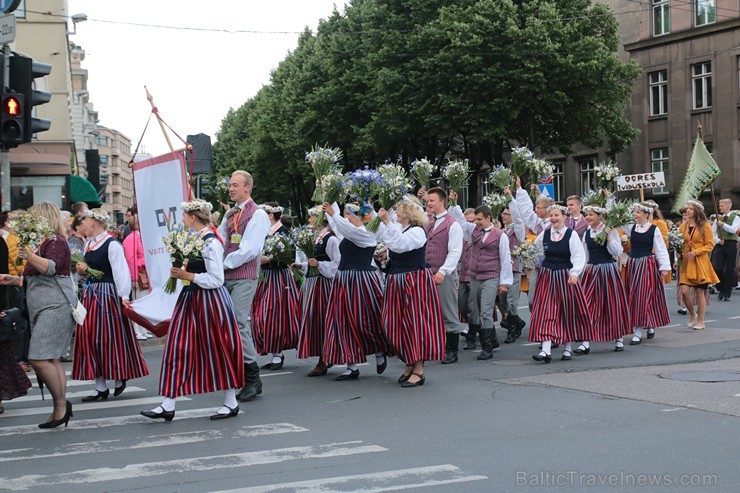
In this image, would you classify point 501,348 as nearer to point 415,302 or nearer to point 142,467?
point 415,302

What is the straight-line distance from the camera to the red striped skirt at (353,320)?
1068 centimetres

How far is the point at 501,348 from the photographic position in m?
13.6

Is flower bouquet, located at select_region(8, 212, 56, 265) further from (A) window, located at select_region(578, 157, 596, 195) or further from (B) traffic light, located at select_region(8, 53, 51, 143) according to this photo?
(A) window, located at select_region(578, 157, 596, 195)

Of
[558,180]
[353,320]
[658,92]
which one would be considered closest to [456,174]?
[353,320]

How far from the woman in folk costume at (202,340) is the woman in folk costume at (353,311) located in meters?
2.22

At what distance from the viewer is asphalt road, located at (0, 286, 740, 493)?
609 centimetres

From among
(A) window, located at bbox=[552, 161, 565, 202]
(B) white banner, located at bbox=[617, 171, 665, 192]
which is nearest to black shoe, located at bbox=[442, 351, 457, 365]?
(B) white banner, located at bbox=[617, 171, 665, 192]

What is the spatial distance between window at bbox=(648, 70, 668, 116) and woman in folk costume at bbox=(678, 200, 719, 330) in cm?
2878

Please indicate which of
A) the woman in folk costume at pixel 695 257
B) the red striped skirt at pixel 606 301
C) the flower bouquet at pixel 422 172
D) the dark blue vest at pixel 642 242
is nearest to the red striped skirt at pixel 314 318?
the flower bouquet at pixel 422 172

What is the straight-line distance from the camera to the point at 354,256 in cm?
1073

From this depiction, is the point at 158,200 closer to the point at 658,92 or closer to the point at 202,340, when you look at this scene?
the point at 202,340

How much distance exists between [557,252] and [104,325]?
548 centimetres

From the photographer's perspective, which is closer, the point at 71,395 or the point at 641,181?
the point at 71,395

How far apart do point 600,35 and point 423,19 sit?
6623 millimetres
